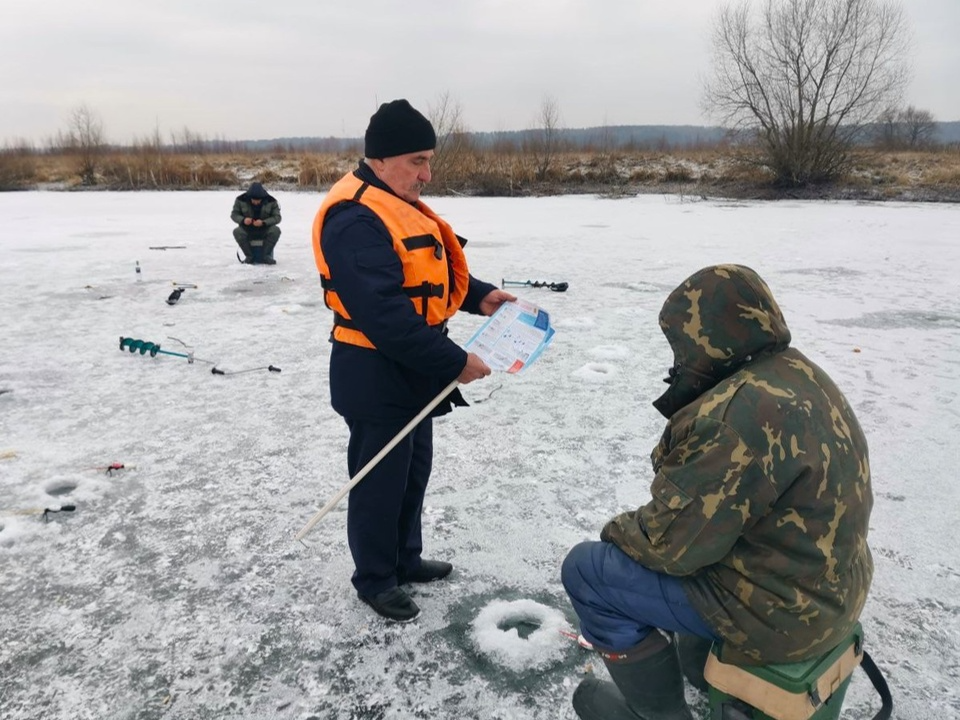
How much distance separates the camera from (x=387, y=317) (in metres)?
2.06

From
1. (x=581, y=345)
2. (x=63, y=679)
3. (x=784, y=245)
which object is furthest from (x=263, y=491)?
(x=784, y=245)

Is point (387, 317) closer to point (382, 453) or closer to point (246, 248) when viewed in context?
point (382, 453)

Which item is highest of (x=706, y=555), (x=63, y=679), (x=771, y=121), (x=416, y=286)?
(x=771, y=121)

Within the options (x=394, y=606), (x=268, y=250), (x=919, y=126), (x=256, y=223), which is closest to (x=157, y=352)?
(x=394, y=606)

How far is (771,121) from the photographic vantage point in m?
21.2

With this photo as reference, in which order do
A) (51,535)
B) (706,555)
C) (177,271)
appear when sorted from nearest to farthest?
(706,555) → (51,535) → (177,271)

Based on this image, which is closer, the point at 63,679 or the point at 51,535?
the point at 63,679

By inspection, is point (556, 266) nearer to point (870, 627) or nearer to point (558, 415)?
point (558, 415)

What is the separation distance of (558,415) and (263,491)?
1.79m

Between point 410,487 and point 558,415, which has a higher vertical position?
point 410,487

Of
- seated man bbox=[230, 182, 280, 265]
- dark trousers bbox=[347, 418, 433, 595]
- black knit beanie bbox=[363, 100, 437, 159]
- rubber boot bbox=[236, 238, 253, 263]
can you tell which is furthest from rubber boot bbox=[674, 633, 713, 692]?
rubber boot bbox=[236, 238, 253, 263]

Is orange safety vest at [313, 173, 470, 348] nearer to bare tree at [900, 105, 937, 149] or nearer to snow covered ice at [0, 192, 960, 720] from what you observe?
snow covered ice at [0, 192, 960, 720]

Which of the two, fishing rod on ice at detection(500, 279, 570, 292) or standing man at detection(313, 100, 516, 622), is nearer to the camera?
standing man at detection(313, 100, 516, 622)

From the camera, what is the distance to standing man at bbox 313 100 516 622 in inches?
82.0
